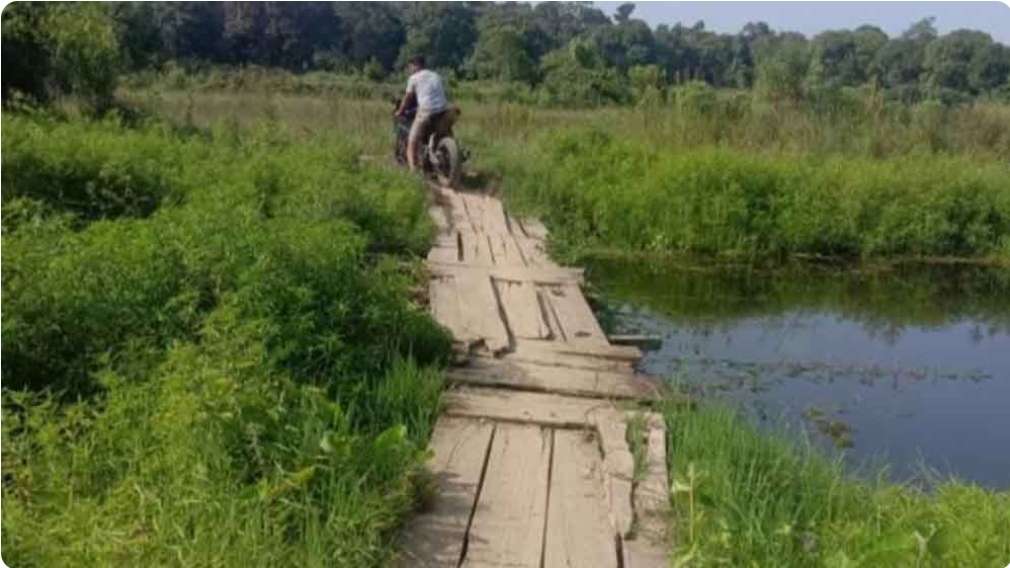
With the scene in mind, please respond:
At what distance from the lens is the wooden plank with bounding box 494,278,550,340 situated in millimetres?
6016

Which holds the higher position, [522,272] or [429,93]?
[429,93]

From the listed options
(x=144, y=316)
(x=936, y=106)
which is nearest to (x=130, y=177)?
(x=144, y=316)

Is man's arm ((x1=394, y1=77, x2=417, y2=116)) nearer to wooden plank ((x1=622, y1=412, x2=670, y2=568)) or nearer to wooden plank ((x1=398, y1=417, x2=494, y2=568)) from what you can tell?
wooden plank ((x1=398, y1=417, x2=494, y2=568))

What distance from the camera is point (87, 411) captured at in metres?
4.14

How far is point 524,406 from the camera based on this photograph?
4.80 meters

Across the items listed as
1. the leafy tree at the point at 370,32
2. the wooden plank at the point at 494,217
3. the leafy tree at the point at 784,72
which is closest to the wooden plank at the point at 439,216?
the wooden plank at the point at 494,217

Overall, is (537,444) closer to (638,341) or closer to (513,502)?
(513,502)

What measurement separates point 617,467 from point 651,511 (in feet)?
1.11

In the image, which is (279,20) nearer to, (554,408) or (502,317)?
(502,317)

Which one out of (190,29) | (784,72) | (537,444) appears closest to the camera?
(537,444)

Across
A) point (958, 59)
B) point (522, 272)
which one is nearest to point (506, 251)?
point (522, 272)

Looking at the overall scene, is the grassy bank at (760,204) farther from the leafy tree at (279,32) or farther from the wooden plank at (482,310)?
the leafy tree at (279,32)

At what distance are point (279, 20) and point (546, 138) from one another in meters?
8.45

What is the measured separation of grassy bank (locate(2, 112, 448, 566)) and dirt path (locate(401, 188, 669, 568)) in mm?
168
